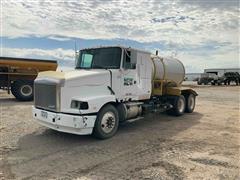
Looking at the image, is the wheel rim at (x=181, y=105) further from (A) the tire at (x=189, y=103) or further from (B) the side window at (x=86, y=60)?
(B) the side window at (x=86, y=60)

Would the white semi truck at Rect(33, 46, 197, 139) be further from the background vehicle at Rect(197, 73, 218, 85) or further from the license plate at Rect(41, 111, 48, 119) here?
the background vehicle at Rect(197, 73, 218, 85)

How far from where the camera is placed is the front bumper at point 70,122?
688 centimetres

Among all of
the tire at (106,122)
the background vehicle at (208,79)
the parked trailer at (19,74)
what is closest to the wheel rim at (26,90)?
the parked trailer at (19,74)

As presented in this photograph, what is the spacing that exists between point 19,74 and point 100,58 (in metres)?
8.89

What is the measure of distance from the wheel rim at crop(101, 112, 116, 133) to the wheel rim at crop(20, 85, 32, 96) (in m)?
9.86

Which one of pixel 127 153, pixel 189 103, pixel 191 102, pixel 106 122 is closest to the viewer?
pixel 127 153

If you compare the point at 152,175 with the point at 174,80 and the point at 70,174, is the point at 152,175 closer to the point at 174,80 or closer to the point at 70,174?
the point at 70,174

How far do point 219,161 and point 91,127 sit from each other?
3.13 metres

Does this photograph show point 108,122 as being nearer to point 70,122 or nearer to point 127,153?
point 70,122

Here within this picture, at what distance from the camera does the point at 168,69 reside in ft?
37.8

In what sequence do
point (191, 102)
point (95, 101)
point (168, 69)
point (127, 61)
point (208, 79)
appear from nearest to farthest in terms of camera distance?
point (95, 101)
point (127, 61)
point (168, 69)
point (191, 102)
point (208, 79)

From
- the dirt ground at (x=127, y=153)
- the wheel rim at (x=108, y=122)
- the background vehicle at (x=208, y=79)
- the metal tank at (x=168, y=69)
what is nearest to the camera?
the dirt ground at (x=127, y=153)

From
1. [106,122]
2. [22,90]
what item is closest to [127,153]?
[106,122]

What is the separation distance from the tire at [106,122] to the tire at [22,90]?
384 inches
